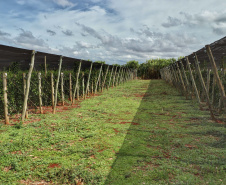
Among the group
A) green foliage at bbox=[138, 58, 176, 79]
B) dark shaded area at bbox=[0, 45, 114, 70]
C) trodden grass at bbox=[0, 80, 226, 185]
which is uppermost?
green foliage at bbox=[138, 58, 176, 79]

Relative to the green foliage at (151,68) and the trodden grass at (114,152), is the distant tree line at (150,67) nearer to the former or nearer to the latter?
the green foliage at (151,68)

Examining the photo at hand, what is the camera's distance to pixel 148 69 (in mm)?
48281

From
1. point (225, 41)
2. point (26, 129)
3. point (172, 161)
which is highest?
point (225, 41)

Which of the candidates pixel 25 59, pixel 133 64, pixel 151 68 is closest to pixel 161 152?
pixel 25 59

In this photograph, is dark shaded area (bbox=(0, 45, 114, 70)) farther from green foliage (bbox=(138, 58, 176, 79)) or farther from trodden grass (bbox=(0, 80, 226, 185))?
green foliage (bbox=(138, 58, 176, 79))

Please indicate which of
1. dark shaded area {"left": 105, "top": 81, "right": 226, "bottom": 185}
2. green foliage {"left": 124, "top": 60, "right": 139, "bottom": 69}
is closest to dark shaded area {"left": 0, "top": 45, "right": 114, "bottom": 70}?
dark shaded area {"left": 105, "top": 81, "right": 226, "bottom": 185}

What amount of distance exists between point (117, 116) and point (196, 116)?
2892mm

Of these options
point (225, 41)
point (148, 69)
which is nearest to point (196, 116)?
point (225, 41)

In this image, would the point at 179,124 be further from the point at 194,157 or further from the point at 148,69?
the point at 148,69

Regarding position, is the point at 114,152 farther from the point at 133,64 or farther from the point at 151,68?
the point at 133,64

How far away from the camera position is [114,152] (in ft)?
13.8

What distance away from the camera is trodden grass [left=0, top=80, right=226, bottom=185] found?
329cm

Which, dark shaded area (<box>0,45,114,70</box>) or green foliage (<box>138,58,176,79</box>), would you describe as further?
green foliage (<box>138,58,176,79</box>)

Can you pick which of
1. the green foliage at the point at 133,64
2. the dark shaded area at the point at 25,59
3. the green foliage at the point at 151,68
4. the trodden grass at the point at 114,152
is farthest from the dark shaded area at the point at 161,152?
the green foliage at the point at 133,64
